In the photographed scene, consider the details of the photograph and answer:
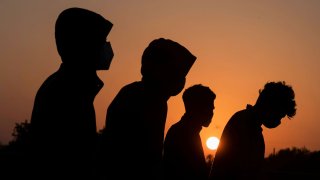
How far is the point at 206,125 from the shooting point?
6.39 meters

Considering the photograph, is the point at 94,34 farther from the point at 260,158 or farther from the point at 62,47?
the point at 260,158

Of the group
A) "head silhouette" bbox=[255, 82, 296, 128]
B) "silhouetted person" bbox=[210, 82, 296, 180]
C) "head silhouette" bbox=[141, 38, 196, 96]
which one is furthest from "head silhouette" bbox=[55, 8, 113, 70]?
"head silhouette" bbox=[255, 82, 296, 128]

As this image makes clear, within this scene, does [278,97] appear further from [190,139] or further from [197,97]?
[190,139]

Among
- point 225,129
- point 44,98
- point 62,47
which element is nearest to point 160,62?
point 62,47

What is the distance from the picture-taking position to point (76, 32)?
3.78m

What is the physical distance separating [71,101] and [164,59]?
1.09 metres

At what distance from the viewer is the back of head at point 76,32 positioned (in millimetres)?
3770

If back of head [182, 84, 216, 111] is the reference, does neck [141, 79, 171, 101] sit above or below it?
below

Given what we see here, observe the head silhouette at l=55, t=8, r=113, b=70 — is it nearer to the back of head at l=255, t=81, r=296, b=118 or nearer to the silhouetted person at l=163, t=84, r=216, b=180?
the silhouetted person at l=163, t=84, r=216, b=180

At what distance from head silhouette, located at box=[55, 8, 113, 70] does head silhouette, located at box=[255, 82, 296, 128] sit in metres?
2.96

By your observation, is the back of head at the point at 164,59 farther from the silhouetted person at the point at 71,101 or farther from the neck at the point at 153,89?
the silhouetted person at the point at 71,101

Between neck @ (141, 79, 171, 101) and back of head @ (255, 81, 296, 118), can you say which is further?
back of head @ (255, 81, 296, 118)

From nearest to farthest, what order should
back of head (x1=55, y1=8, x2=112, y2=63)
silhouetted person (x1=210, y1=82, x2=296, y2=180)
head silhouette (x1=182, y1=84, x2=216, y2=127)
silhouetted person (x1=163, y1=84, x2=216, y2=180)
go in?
1. back of head (x1=55, y1=8, x2=112, y2=63)
2. silhouetted person (x1=163, y1=84, x2=216, y2=180)
3. silhouetted person (x1=210, y1=82, x2=296, y2=180)
4. head silhouette (x1=182, y1=84, x2=216, y2=127)

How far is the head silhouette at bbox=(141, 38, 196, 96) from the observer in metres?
4.39
